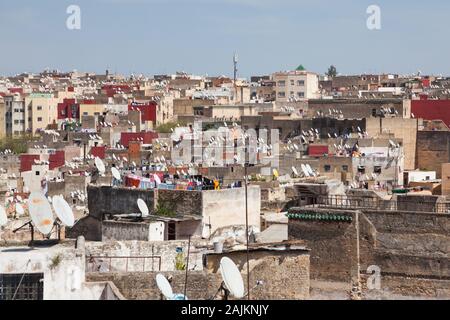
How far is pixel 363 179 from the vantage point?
3453 centimetres

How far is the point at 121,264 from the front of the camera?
17.1 meters

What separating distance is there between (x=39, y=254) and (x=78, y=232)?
23.7ft

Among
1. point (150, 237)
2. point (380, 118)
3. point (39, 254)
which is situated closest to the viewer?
point (39, 254)

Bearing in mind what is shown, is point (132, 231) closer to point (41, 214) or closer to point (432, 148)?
point (41, 214)

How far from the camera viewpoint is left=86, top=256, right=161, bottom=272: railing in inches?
654

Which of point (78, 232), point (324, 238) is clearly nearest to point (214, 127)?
point (78, 232)

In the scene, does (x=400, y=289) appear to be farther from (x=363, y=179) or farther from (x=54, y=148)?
(x=54, y=148)

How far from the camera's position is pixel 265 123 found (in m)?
51.7

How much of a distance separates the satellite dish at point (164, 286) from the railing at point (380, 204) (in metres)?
5.07

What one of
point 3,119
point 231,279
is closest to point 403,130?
point 3,119

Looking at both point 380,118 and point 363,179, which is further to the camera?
point 380,118

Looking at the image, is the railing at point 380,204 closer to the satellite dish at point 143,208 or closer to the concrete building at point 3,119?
the satellite dish at point 143,208
